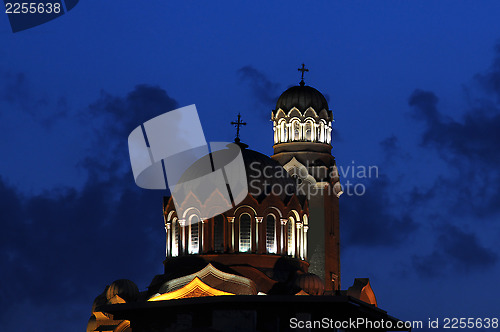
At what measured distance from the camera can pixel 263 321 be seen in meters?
56.8

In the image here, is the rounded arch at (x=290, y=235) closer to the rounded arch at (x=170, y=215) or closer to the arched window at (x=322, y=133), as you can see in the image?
the rounded arch at (x=170, y=215)

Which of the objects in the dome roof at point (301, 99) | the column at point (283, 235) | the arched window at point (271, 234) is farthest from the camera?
the dome roof at point (301, 99)

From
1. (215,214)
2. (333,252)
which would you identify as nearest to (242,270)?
(215,214)

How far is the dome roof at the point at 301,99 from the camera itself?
72.8m

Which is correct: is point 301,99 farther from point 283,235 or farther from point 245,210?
point 245,210

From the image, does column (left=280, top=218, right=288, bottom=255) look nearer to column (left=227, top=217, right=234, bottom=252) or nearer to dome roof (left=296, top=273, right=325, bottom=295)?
column (left=227, top=217, right=234, bottom=252)

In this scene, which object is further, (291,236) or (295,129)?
(295,129)

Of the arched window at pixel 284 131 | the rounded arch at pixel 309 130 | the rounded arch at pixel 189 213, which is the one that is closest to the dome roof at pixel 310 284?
the rounded arch at pixel 189 213

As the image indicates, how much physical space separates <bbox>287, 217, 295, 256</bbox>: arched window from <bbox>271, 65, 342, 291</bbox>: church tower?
5.14m

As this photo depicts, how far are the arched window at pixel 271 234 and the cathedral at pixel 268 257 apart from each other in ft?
0.17

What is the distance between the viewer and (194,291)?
59250mm

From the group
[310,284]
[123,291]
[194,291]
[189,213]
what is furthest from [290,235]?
[123,291]

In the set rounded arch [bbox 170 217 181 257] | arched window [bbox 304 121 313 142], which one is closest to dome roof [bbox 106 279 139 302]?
rounded arch [bbox 170 217 181 257]

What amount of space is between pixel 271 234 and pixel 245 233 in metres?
1.49
